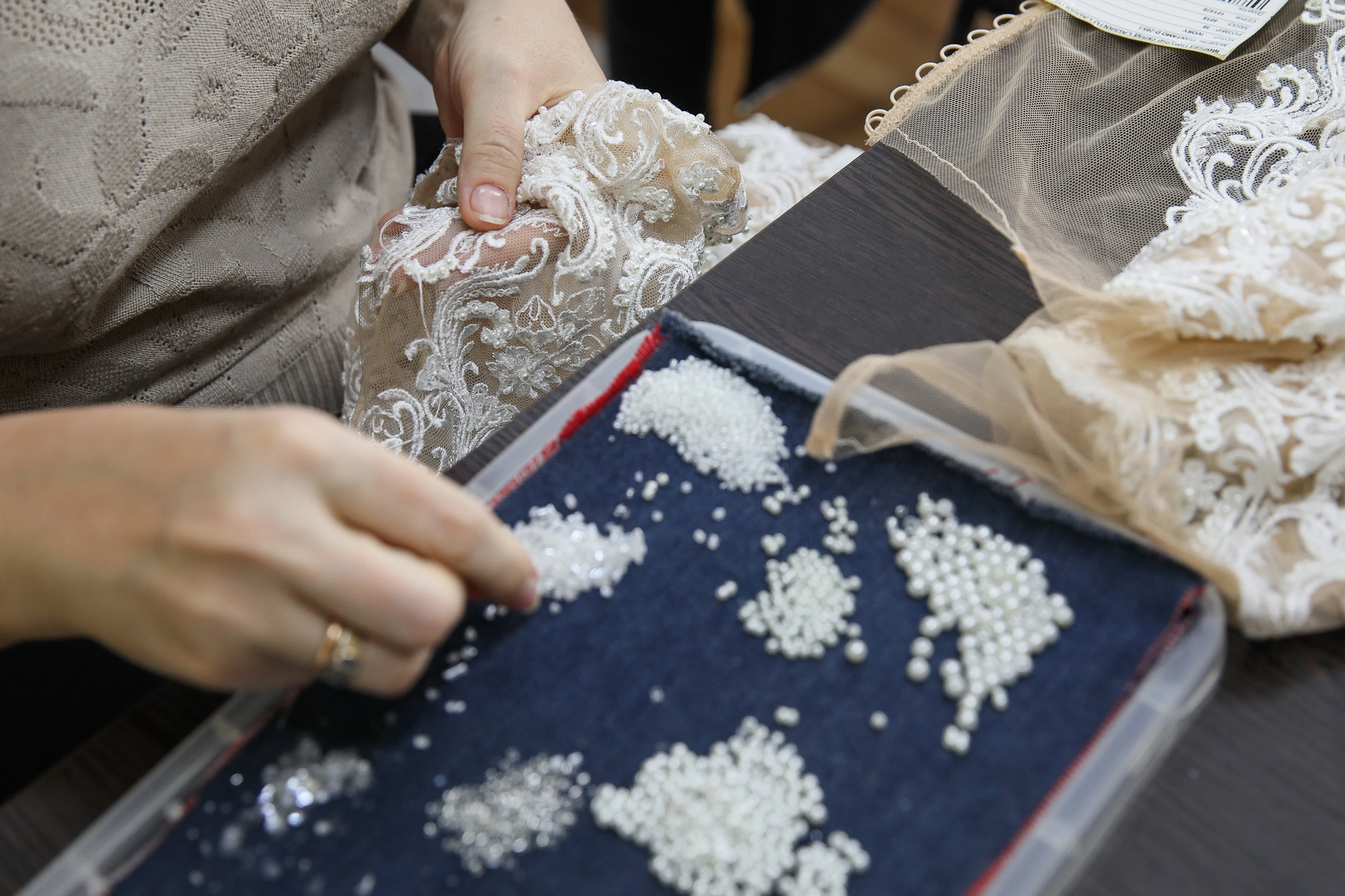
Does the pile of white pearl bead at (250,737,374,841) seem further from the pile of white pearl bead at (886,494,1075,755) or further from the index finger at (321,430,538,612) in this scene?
the pile of white pearl bead at (886,494,1075,755)

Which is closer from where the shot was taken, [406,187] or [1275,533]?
[1275,533]

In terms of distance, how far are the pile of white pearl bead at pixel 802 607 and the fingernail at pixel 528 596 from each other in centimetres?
12

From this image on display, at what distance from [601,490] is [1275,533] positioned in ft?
1.38

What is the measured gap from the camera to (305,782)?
0.48 meters

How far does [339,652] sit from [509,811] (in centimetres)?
13

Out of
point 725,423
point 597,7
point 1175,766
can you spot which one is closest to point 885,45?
point 597,7

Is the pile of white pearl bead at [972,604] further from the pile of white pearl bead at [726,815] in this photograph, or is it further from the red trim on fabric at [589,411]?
the red trim on fabric at [589,411]

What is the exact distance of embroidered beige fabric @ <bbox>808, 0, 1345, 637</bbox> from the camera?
0.53m

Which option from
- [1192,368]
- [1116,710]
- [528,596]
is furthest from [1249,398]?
[528,596]

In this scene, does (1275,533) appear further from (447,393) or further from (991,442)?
(447,393)

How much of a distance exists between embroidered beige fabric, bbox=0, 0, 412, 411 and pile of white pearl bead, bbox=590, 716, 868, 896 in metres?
0.55

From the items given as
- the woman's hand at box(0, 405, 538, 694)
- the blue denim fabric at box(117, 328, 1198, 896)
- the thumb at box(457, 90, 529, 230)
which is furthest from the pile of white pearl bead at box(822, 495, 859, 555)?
the thumb at box(457, 90, 529, 230)

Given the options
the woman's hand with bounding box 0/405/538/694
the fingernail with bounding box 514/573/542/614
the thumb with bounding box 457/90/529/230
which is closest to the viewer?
the woman's hand with bounding box 0/405/538/694

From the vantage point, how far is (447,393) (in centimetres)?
72
